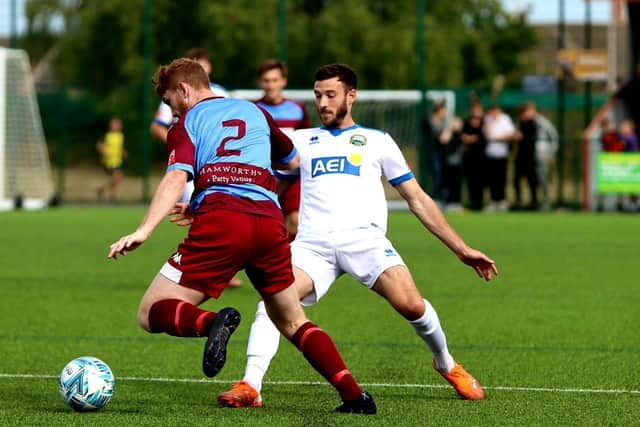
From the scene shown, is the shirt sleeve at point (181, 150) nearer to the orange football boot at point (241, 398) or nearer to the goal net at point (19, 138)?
the orange football boot at point (241, 398)

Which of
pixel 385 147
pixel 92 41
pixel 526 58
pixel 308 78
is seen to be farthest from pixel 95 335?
pixel 526 58

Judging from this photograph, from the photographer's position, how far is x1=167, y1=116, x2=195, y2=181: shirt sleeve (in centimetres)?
578

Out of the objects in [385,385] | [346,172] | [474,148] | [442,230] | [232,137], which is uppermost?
[232,137]

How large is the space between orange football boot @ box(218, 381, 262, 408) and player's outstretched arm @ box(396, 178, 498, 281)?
1.17 metres

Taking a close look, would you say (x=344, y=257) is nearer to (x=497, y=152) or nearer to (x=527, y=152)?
(x=497, y=152)

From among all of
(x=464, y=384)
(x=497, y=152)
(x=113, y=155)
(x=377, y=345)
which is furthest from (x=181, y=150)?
(x=113, y=155)

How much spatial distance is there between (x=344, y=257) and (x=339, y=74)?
904 millimetres

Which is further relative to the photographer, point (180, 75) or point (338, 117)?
point (338, 117)

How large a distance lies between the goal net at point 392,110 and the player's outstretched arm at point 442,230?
22.2m

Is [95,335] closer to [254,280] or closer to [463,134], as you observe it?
[254,280]

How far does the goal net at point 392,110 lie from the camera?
29.1 metres

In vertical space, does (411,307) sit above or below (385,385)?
above

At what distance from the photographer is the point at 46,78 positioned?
139 ft

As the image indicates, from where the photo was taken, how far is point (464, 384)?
6582 millimetres
